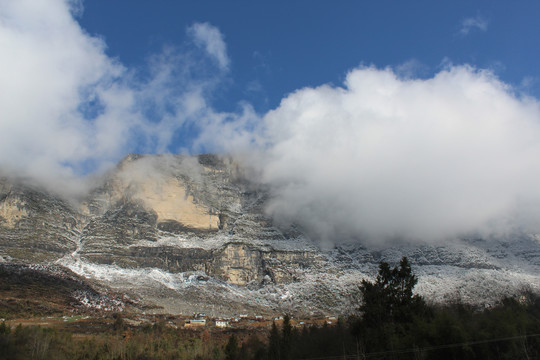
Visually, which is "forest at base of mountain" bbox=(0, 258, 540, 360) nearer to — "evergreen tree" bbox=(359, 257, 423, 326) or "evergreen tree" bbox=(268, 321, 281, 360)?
"evergreen tree" bbox=(359, 257, 423, 326)

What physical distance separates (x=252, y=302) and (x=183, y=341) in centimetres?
8911

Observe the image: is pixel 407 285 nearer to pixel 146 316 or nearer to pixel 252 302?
pixel 146 316

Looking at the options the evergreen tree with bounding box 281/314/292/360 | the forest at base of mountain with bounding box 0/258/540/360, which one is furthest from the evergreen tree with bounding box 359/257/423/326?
the evergreen tree with bounding box 281/314/292/360

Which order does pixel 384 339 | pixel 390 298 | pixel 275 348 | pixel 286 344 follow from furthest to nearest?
pixel 275 348, pixel 286 344, pixel 390 298, pixel 384 339

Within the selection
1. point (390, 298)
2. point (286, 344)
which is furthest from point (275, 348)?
point (390, 298)

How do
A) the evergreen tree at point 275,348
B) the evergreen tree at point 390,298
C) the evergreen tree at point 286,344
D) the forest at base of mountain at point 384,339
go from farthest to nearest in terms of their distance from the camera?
the evergreen tree at point 275,348
the evergreen tree at point 286,344
the evergreen tree at point 390,298
the forest at base of mountain at point 384,339

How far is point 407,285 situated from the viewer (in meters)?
54.9

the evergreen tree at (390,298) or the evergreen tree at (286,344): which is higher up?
the evergreen tree at (390,298)

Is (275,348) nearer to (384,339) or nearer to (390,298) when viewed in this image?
(390,298)

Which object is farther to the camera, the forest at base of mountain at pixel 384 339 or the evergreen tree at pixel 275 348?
the evergreen tree at pixel 275 348

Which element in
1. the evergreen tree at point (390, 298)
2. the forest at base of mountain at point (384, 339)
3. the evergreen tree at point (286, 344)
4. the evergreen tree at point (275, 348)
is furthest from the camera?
the evergreen tree at point (275, 348)

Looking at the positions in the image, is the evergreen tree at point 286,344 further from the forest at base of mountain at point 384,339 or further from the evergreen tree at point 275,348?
the evergreen tree at point 275,348

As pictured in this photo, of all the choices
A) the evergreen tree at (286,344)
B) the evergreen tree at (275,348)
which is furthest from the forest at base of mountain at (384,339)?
the evergreen tree at (275,348)

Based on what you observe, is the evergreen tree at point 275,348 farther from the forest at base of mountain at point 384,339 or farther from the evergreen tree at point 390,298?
the evergreen tree at point 390,298
